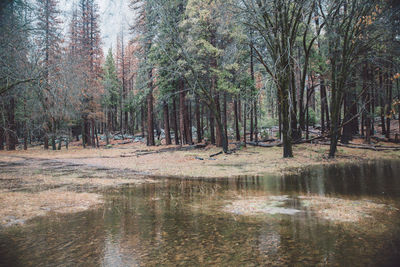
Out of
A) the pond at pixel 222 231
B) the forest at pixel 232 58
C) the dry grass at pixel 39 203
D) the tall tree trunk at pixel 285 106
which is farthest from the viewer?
the tall tree trunk at pixel 285 106

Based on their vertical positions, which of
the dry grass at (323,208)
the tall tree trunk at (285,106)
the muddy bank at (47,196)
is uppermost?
the tall tree trunk at (285,106)

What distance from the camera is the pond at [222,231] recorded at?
3465 mm

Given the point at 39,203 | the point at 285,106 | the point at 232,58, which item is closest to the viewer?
the point at 39,203

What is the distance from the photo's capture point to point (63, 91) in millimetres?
11008

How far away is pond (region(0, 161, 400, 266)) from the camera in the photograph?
11.4ft

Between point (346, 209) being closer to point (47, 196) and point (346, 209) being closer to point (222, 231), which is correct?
point (222, 231)

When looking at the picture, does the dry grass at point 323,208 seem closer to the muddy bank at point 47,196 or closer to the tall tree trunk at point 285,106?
the muddy bank at point 47,196

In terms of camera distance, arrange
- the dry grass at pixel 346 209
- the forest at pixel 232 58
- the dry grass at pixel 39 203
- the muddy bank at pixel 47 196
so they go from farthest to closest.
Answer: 1. the forest at pixel 232 58
2. the muddy bank at pixel 47 196
3. the dry grass at pixel 39 203
4. the dry grass at pixel 346 209

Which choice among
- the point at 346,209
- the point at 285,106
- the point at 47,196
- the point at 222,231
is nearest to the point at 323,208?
the point at 346,209

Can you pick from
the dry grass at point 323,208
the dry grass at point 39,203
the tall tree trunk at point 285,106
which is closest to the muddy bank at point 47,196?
the dry grass at point 39,203

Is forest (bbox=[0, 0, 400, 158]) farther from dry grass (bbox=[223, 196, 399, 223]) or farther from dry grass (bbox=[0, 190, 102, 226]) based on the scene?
dry grass (bbox=[0, 190, 102, 226])

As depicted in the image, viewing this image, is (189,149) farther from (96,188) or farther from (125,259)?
(125,259)

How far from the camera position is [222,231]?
14.6 feet

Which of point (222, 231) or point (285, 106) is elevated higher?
point (285, 106)
